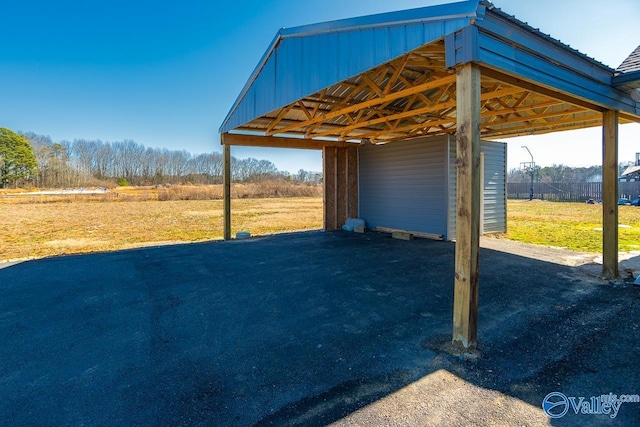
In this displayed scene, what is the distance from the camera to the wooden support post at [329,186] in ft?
32.1

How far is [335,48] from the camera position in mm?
4270

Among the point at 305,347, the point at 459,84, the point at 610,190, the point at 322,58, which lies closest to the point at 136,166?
the point at 322,58

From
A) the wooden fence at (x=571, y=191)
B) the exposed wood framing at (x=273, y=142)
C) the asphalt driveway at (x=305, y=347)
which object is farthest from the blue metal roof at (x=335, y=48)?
the wooden fence at (x=571, y=191)

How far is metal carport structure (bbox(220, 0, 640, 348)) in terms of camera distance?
2.56 m

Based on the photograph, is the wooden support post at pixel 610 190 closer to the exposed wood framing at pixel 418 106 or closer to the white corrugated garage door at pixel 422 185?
the exposed wood framing at pixel 418 106

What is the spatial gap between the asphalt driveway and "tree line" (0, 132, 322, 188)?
46795 millimetres

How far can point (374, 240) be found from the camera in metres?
7.97

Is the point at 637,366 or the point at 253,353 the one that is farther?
the point at 253,353

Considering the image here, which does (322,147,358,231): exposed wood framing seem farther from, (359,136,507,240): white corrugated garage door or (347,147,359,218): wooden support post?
(359,136,507,240): white corrugated garage door

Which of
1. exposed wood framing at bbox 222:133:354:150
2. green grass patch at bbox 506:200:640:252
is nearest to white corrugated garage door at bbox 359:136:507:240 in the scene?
green grass patch at bbox 506:200:640:252

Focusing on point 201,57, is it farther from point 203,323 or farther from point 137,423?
point 137,423

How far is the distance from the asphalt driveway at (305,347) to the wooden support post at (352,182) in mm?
5243

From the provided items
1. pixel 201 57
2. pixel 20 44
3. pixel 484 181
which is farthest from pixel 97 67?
pixel 484 181

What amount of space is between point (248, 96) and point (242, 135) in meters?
1.75
